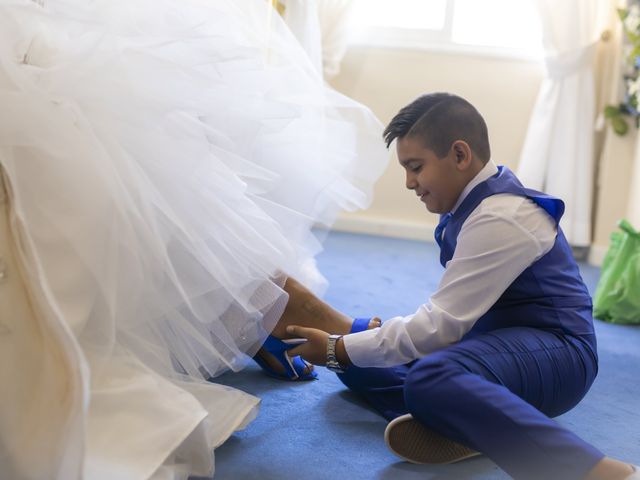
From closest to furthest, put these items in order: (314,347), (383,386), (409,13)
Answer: (314,347) → (383,386) → (409,13)

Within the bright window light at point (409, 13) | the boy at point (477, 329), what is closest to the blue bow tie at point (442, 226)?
the boy at point (477, 329)

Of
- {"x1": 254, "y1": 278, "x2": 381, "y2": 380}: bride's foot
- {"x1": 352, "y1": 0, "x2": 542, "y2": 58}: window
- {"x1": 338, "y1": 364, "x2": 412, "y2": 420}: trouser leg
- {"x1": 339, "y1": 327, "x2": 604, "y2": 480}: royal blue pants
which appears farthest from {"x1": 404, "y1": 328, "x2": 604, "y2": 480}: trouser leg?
{"x1": 352, "y1": 0, "x2": 542, "y2": 58}: window

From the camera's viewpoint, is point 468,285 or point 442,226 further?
point 442,226

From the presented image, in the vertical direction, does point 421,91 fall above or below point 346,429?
above

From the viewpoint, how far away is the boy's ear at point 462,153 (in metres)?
1.39

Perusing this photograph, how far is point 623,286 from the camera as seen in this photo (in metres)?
2.46

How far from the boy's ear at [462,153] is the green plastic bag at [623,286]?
4.04ft

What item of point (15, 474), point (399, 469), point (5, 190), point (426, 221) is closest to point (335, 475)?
point (399, 469)

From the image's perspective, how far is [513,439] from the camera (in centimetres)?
110

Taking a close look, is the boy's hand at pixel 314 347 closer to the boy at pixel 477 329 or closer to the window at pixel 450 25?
the boy at pixel 477 329

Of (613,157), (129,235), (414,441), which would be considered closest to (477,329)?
(414,441)

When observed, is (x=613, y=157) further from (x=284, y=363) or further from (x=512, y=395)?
(x=512, y=395)

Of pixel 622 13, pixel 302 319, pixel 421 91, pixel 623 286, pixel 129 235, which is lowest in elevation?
pixel 623 286

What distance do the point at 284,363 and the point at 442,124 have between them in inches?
21.4
